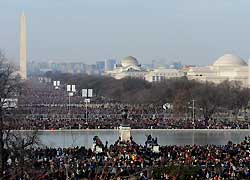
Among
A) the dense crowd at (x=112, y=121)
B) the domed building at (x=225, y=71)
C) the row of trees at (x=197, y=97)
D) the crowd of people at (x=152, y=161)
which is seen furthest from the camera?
the domed building at (x=225, y=71)

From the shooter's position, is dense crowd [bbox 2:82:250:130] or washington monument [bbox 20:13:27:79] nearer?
dense crowd [bbox 2:82:250:130]

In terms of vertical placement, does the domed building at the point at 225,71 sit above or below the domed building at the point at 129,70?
below

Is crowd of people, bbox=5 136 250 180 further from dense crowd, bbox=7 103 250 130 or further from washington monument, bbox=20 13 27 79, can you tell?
washington monument, bbox=20 13 27 79

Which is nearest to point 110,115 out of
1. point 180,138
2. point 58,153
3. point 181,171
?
point 180,138

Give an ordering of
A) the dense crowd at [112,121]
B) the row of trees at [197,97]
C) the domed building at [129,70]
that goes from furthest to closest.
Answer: the domed building at [129,70] < the row of trees at [197,97] < the dense crowd at [112,121]

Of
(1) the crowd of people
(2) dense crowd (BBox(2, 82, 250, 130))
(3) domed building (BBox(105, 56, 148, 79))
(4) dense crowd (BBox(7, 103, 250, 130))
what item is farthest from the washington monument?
(1) the crowd of people

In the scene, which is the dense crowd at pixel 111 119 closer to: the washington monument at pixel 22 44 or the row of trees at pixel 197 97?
the row of trees at pixel 197 97

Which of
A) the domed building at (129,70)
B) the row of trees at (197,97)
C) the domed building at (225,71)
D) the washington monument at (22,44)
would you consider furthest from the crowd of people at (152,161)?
the domed building at (129,70)
